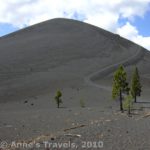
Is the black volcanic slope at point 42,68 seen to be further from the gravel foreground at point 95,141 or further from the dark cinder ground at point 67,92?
the gravel foreground at point 95,141

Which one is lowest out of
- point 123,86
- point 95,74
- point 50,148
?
point 50,148

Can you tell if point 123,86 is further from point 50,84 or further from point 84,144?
point 50,84

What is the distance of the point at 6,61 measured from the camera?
17475 centimetres

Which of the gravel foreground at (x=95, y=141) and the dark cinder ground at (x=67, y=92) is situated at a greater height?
the dark cinder ground at (x=67, y=92)

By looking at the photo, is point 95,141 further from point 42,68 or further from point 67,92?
point 42,68

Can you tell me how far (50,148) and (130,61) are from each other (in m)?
179

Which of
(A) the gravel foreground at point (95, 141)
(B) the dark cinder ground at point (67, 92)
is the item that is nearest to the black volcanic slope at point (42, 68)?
(B) the dark cinder ground at point (67, 92)

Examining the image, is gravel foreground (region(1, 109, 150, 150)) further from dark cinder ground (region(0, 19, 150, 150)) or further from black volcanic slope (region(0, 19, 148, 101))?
black volcanic slope (region(0, 19, 148, 101))

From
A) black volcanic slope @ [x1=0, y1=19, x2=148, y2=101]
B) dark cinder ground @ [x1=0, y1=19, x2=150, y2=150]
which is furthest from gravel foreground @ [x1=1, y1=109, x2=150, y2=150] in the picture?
black volcanic slope @ [x1=0, y1=19, x2=148, y2=101]

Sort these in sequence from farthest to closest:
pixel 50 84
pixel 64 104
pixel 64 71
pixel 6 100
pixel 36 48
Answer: pixel 36 48 → pixel 64 71 → pixel 50 84 → pixel 6 100 → pixel 64 104

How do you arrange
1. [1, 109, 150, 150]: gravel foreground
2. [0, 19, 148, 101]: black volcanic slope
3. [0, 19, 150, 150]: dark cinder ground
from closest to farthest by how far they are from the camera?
[1, 109, 150, 150]: gravel foreground < [0, 19, 150, 150]: dark cinder ground < [0, 19, 148, 101]: black volcanic slope

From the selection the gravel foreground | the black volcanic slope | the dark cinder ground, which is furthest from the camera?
the black volcanic slope

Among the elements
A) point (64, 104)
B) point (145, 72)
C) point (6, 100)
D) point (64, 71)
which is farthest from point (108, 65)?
point (64, 104)

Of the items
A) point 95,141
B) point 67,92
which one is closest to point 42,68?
point 67,92
